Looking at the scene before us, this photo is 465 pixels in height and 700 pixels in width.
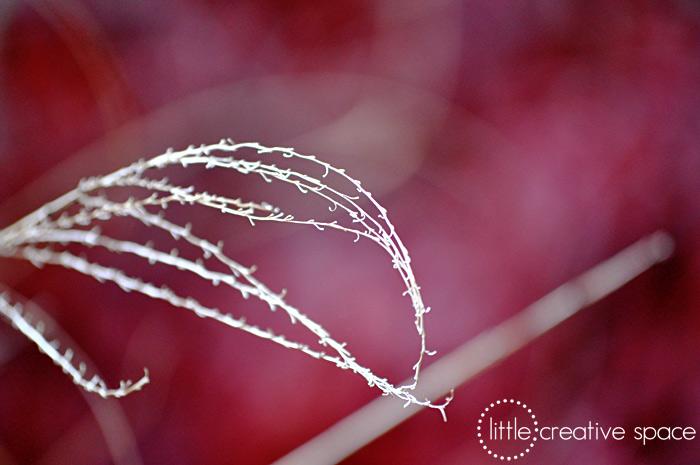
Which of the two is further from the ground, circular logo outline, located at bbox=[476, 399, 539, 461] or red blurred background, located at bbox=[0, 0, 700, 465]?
red blurred background, located at bbox=[0, 0, 700, 465]

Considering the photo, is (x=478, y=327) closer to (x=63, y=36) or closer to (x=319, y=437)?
(x=319, y=437)

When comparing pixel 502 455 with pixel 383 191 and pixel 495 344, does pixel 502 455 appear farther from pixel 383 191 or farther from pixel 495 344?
pixel 383 191

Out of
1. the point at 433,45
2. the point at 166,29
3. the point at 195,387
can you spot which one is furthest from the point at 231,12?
the point at 195,387


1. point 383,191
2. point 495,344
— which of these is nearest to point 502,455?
point 495,344

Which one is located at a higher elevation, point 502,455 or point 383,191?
point 383,191

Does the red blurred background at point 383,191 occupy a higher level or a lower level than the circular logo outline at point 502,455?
higher
